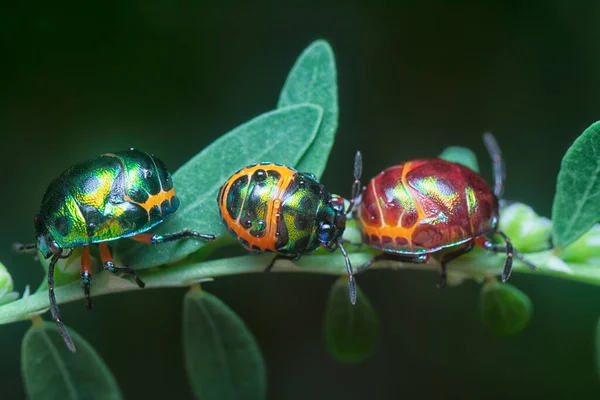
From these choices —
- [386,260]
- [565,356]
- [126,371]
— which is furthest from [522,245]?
[126,371]

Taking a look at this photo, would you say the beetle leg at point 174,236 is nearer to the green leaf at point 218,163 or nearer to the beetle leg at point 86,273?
the green leaf at point 218,163

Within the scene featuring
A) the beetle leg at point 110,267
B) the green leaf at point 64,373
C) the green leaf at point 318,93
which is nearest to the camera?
the beetle leg at point 110,267

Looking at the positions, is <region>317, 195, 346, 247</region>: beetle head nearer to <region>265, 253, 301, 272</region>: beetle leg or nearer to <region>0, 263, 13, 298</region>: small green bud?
<region>265, 253, 301, 272</region>: beetle leg

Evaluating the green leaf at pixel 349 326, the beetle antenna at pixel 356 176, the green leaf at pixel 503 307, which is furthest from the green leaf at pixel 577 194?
the green leaf at pixel 349 326

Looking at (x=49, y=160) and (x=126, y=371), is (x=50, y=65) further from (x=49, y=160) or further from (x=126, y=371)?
(x=126, y=371)

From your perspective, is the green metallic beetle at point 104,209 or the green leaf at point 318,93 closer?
the green metallic beetle at point 104,209

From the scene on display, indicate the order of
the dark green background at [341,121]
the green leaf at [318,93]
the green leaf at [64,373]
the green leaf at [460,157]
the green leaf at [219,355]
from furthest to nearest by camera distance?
1. the dark green background at [341,121]
2. the green leaf at [460,157]
3. the green leaf at [219,355]
4. the green leaf at [64,373]
5. the green leaf at [318,93]


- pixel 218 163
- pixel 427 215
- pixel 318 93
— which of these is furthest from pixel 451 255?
pixel 218 163
